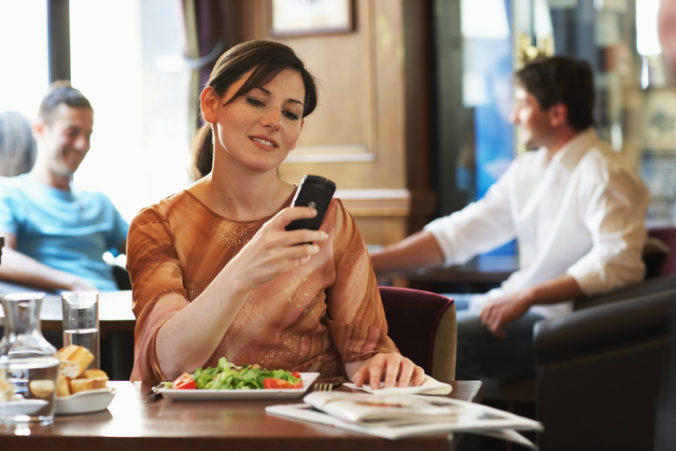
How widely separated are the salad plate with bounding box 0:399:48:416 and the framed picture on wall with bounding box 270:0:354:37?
3793 millimetres

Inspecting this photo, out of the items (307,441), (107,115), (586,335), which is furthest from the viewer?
(107,115)

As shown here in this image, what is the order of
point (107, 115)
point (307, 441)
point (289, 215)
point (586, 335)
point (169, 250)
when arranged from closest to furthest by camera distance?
point (307, 441), point (289, 215), point (169, 250), point (586, 335), point (107, 115)

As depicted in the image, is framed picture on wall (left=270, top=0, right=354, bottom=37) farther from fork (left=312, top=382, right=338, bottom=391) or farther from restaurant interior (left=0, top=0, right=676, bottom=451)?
fork (left=312, top=382, right=338, bottom=391)

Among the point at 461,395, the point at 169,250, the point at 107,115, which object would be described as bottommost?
the point at 461,395

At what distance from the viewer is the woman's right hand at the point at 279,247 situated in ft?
4.75

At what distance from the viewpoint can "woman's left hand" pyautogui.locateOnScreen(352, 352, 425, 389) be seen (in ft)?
5.15

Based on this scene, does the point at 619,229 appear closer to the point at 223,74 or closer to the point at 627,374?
the point at 627,374

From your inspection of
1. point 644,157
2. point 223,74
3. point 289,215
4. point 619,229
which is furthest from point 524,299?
point 644,157

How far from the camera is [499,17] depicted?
5129mm

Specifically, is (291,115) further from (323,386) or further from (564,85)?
(564,85)

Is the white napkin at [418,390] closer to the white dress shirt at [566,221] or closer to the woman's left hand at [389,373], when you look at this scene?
the woman's left hand at [389,373]

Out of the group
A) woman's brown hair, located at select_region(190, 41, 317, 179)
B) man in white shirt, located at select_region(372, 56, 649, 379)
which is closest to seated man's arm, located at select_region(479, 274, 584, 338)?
man in white shirt, located at select_region(372, 56, 649, 379)

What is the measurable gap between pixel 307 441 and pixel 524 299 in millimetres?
2045

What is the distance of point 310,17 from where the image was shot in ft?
16.2
